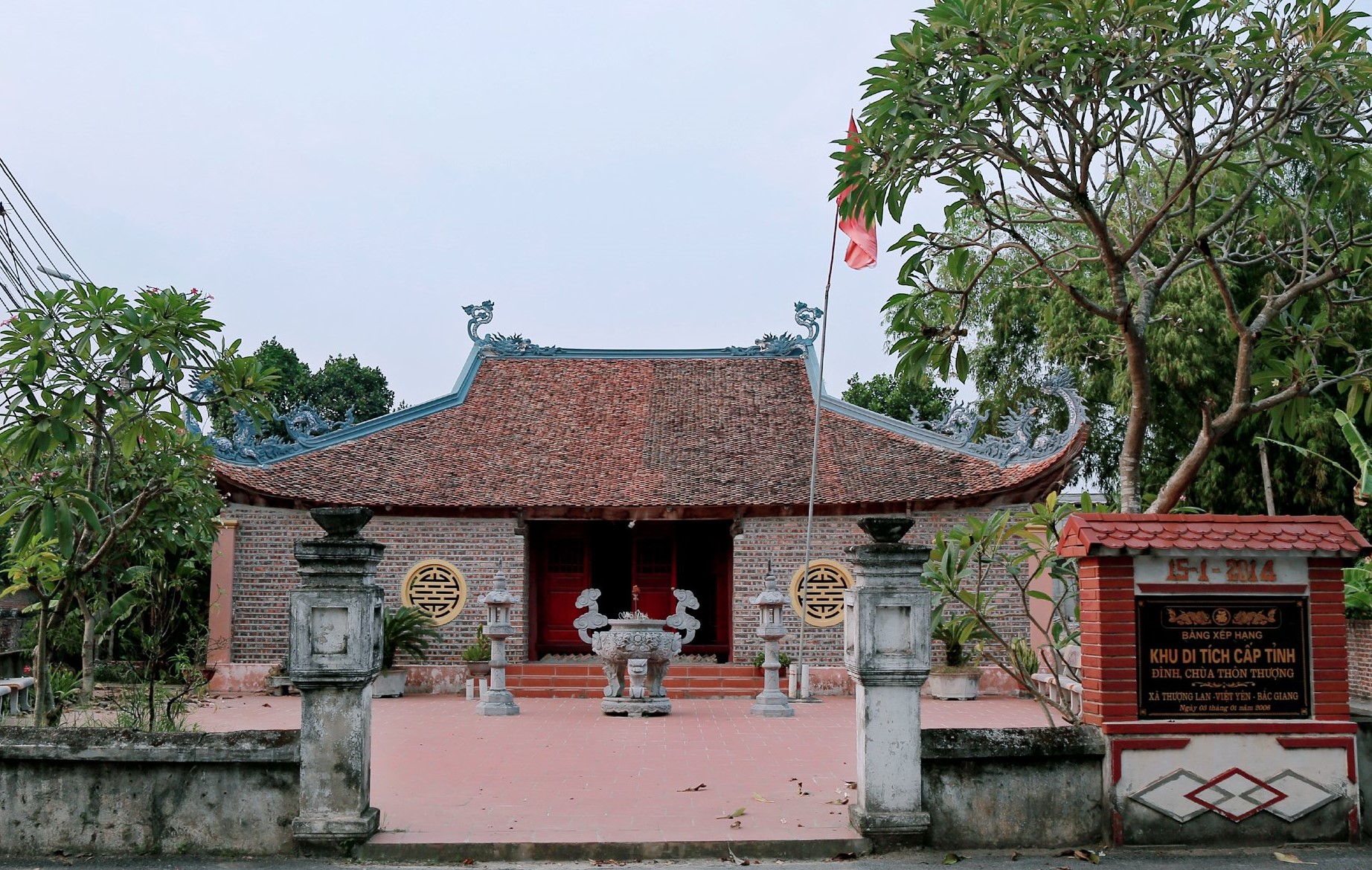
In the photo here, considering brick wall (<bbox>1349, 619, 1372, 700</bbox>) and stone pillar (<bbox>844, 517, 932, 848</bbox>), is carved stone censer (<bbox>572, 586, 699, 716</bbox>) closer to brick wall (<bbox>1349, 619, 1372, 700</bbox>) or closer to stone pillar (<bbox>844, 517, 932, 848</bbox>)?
stone pillar (<bbox>844, 517, 932, 848</bbox>)

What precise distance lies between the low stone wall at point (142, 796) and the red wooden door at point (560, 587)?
11.3m

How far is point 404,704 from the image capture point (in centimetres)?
1372

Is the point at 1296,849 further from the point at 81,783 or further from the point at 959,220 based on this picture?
the point at 959,220

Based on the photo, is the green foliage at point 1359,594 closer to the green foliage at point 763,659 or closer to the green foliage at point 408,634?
the green foliage at point 763,659

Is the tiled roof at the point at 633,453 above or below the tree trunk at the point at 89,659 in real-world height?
above

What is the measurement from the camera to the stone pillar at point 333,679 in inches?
220

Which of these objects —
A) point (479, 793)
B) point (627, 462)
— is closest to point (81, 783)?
point (479, 793)

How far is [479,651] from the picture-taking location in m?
15.1

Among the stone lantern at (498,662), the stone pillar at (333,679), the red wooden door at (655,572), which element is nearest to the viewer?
the stone pillar at (333,679)

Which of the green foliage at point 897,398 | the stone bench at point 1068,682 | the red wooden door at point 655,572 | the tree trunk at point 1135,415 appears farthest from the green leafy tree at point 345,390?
the tree trunk at point 1135,415

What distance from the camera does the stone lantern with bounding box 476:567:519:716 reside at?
41.0 feet

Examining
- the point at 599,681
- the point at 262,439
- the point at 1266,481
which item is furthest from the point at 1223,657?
the point at 262,439

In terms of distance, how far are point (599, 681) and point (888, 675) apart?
32.4 ft

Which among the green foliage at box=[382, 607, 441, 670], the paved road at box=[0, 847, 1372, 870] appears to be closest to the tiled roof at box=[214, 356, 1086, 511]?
the green foliage at box=[382, 607, 441, 670]
